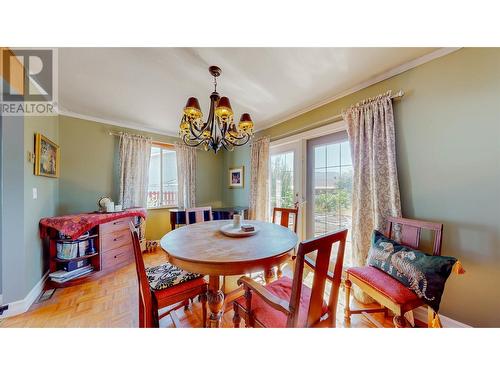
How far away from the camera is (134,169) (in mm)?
3068

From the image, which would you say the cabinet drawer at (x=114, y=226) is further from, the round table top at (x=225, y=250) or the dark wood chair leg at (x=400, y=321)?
the dark wood chair leg at (x=400, y=321)

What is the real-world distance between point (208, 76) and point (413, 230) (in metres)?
2.40

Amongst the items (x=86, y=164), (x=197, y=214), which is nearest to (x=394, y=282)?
(x=197, y=214)

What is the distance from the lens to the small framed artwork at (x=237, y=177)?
3734 millimetres

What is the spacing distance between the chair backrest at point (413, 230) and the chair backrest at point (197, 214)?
209 cm

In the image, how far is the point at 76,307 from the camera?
5.45ft

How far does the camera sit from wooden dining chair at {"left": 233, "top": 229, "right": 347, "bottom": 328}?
760 mm

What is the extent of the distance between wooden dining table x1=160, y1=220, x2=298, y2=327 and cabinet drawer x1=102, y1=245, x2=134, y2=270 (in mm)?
1677

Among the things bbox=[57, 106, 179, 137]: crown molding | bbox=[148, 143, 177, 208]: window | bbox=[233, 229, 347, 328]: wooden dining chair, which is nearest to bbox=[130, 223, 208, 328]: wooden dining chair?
bbox=[233, 229, 347, 328]: wooden dining chair

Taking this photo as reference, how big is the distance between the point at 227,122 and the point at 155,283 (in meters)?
1.48

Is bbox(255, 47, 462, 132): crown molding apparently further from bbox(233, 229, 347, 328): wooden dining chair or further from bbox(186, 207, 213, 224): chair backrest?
bbox(186, 207, 213, 224): chair backrest
